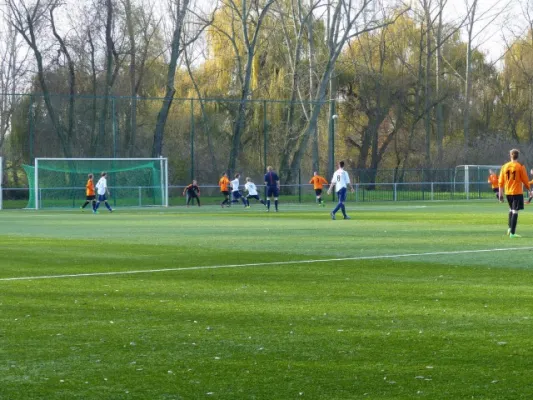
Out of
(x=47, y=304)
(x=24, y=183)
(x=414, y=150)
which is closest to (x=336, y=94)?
(x=414, y=150)

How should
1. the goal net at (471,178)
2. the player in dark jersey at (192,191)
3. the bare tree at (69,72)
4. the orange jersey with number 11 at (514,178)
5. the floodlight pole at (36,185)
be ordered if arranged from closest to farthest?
the orange jersey with number 11 at (514,178) → the floodlight pole at (36,185) → the player in dark jersey at (192,191) → the bare tree at (69,72) → the goal net at (471,178)

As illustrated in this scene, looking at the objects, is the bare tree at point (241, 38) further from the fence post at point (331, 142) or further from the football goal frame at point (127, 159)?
the football goal frame at point (127, 159)

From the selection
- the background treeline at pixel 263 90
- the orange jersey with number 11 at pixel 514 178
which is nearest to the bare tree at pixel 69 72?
the background treeline at pixel 263 90

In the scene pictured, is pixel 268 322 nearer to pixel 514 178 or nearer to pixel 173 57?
pixel 514 178

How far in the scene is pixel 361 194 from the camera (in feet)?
186

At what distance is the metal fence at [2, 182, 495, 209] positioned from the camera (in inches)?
2000

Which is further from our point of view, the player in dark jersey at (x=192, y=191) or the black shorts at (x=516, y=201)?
the player in dark jersey at (x=192, y=191)

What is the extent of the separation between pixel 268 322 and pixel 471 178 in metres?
53.6

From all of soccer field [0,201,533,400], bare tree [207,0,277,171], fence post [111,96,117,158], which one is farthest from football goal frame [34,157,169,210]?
soccer field [0,201,533,400]

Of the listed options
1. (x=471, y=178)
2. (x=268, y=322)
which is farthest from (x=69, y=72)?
(x=268, y=322)

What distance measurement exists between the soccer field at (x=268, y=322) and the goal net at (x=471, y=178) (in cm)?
4095

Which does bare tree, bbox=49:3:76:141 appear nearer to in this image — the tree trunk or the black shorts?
the tree trunk

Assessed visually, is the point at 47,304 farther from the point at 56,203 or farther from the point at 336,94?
the point at 336,94

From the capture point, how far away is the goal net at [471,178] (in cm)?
5962
